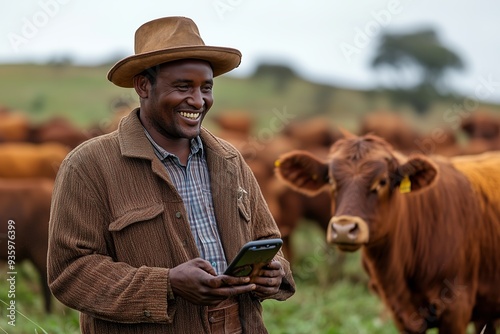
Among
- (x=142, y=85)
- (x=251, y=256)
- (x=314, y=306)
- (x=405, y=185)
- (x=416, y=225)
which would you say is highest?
(x=142, y=85)

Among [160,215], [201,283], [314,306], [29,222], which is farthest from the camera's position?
[314,306]

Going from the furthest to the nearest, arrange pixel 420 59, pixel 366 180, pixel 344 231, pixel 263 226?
pixel 420 59 → pixel 366 180 → pixel 344 231 → pixel 263 226

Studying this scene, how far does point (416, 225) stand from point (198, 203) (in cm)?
323

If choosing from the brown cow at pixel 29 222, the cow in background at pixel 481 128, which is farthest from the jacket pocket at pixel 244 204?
the cow in background at pixel 481 128

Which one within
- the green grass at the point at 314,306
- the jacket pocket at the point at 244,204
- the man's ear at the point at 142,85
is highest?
the man's ear at the point at 142,85

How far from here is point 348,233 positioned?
528 cm

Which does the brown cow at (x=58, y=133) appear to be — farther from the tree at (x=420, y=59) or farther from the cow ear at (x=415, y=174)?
the tree at (x=420, y=59)

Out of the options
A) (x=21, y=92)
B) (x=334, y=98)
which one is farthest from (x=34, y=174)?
(x=334, y=98)

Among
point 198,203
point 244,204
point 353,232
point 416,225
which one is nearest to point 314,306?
point 416,225

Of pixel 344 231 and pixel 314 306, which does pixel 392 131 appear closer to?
pixel 314 306

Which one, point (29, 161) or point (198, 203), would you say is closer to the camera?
point (198, 203)

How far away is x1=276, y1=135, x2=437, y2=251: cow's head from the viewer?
18.0 feet

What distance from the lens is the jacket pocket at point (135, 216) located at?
2924 millimetres

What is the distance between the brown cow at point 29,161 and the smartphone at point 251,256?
8907 mm
